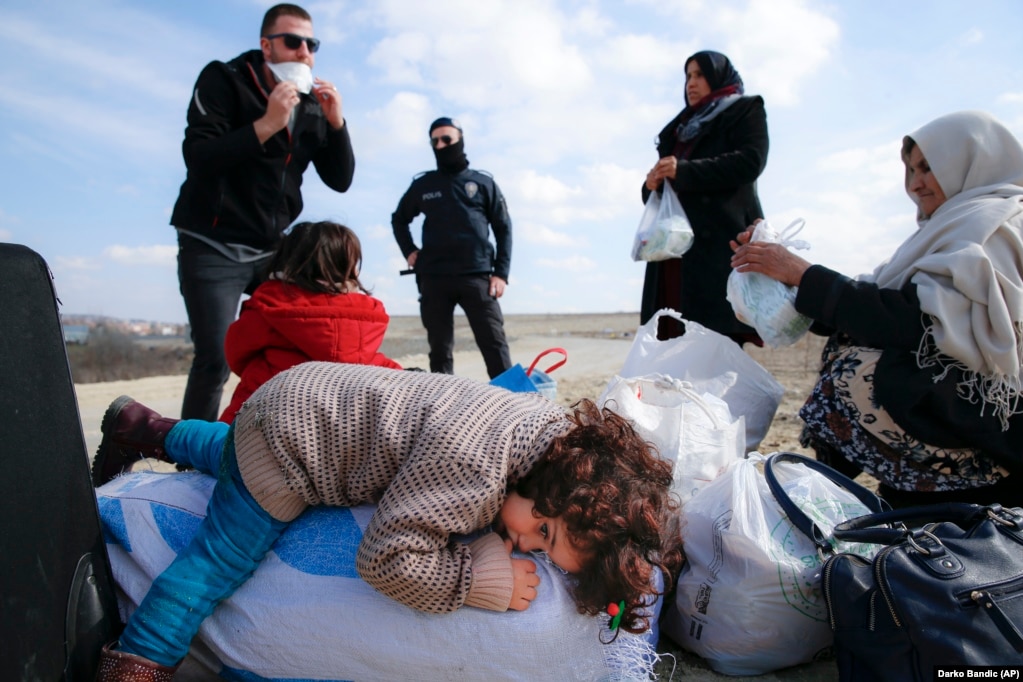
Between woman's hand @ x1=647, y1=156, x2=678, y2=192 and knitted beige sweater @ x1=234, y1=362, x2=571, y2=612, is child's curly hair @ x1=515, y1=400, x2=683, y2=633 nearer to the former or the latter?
knitted beige sweater @ x1=234, y1=362, x2=571, y2=612

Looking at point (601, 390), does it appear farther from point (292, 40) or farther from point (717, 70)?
point (292, 40)

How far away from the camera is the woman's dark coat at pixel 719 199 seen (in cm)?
367

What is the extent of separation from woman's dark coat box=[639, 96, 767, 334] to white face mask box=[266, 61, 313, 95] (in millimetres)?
1859

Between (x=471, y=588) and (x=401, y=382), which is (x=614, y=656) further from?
(x=401, y=382)

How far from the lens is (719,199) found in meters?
3.77

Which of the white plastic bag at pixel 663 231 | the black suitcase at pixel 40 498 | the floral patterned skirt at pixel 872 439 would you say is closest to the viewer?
the black suitcase at pixel 40 498

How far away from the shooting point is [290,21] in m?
3.42

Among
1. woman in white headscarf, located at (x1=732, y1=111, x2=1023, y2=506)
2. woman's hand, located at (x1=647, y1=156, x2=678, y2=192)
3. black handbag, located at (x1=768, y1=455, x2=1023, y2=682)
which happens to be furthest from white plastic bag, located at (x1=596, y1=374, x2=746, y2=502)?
woman's hand, located at (x1=647, y1=156, x2=678, y2=192)

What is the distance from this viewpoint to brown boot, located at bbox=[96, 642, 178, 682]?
62.8 inches

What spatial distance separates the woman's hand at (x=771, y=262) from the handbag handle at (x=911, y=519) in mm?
1052

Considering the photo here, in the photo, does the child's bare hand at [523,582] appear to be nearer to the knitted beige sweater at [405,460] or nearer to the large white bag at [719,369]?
the knitted beige sweater at [405,460]

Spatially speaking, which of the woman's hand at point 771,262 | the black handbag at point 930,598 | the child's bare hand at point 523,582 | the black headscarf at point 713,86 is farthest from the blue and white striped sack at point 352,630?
the black headscarf at point 713,86

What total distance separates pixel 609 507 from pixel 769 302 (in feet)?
4.87

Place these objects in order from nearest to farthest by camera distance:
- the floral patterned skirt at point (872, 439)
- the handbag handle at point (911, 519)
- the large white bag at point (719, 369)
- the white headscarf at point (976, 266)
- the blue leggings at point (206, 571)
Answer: the blue leggings at point (206, 571), the handbag handle at point (911, 519), the white headscarf at point (976, 266), the floral patterned skirt at point (872, 439), the large white bag at point (719, 369)
